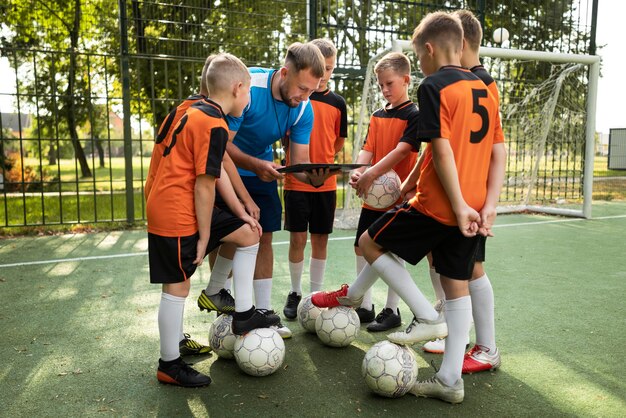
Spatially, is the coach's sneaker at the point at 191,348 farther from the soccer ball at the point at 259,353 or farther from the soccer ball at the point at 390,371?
the soccer ball at the point at 390,371

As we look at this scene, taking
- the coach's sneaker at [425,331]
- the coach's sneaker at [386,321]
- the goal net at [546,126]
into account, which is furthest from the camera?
the goal net at [546,126]

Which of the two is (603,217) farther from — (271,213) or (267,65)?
(271,213)

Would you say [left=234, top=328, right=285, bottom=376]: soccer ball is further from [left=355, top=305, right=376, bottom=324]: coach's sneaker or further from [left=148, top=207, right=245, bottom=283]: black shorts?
[left=355, top=305, right=376, bottom=324]: coach's sneaker

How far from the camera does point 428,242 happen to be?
8.74 ft

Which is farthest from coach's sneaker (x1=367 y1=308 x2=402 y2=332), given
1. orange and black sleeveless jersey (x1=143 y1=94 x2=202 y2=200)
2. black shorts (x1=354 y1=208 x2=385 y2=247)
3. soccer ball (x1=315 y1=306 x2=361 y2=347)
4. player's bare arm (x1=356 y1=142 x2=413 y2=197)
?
orange and black sleeveless jersey (x1=143 y1=94 x2=202 y2=200)

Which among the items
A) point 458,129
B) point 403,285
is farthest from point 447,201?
point 403,285

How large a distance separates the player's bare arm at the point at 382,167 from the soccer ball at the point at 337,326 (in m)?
0.75

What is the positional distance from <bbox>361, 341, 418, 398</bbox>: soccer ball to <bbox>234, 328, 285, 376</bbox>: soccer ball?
49 centimetres

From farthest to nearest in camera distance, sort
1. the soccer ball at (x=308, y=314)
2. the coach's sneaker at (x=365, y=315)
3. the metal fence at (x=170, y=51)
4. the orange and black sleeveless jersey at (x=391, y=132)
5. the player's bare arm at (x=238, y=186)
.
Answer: the metal fence at (x=170, y=51) < the coach's sneaker at (x=365, y=315) < the orange and black sleeveless jersey at (x=391, y=132) < the soccer ball at (x=308, y=314) < the player's bare arm at (x=238, y=186)

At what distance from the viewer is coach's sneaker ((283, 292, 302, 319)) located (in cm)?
399

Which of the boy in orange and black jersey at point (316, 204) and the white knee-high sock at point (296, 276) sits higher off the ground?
the boy in orange and black jersey at point (316, 204)

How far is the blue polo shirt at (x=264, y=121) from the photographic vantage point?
3289mm

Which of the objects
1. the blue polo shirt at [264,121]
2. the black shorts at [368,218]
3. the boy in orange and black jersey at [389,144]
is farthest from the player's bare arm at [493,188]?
the blue polo shirt at [264,121]

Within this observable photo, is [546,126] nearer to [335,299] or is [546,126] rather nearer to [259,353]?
[335,299]
